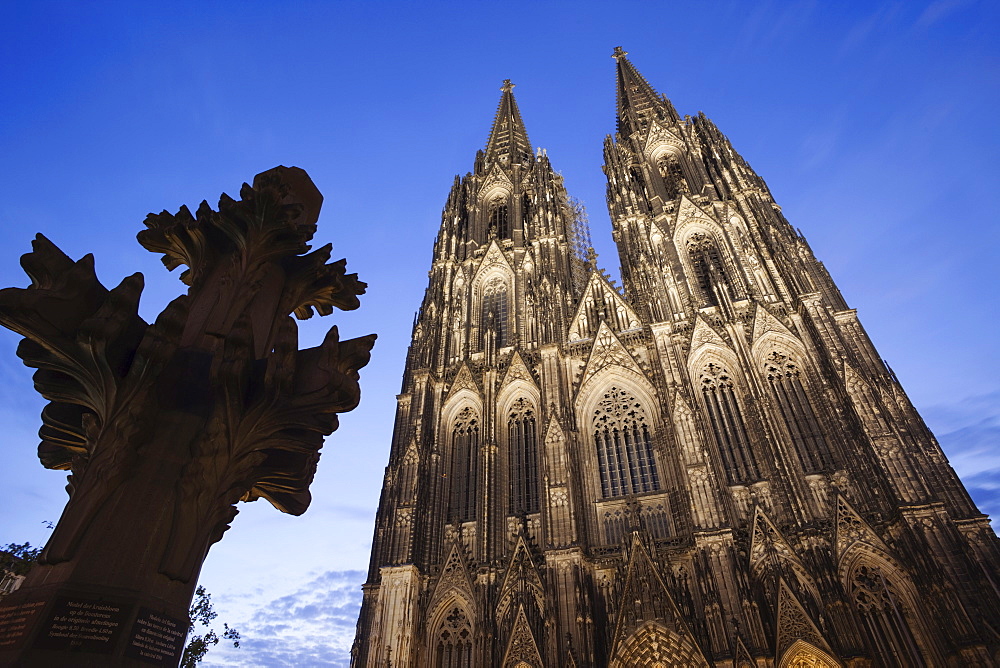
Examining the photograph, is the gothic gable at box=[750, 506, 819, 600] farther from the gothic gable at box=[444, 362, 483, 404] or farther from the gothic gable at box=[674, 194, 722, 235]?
the gothic gable at box=[674, 194, 722, 235]

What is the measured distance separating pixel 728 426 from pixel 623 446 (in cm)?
359

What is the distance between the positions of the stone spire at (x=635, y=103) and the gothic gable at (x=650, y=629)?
82.1ft

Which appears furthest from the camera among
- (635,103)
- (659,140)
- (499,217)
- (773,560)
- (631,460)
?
(635,103)

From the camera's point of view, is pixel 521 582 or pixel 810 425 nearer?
pixel 521 582

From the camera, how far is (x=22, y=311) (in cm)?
429

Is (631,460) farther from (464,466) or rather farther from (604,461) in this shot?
(464,466)

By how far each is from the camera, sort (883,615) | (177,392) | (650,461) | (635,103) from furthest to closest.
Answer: (635,103), (650,461), (883,615), (177,392)

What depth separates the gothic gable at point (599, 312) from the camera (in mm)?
23938

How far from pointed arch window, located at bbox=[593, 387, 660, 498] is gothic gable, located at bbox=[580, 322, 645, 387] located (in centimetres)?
94

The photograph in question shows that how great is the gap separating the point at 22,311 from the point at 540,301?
21562 mm

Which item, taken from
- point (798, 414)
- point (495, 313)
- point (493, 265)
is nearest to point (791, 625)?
point (798, 414)

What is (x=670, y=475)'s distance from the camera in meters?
19.0

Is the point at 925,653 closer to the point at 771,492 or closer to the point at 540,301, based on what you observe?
the point at 771,492

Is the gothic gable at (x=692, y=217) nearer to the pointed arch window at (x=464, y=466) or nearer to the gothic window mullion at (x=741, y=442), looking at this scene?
the gothic window mullion at (x=741, y=442)
